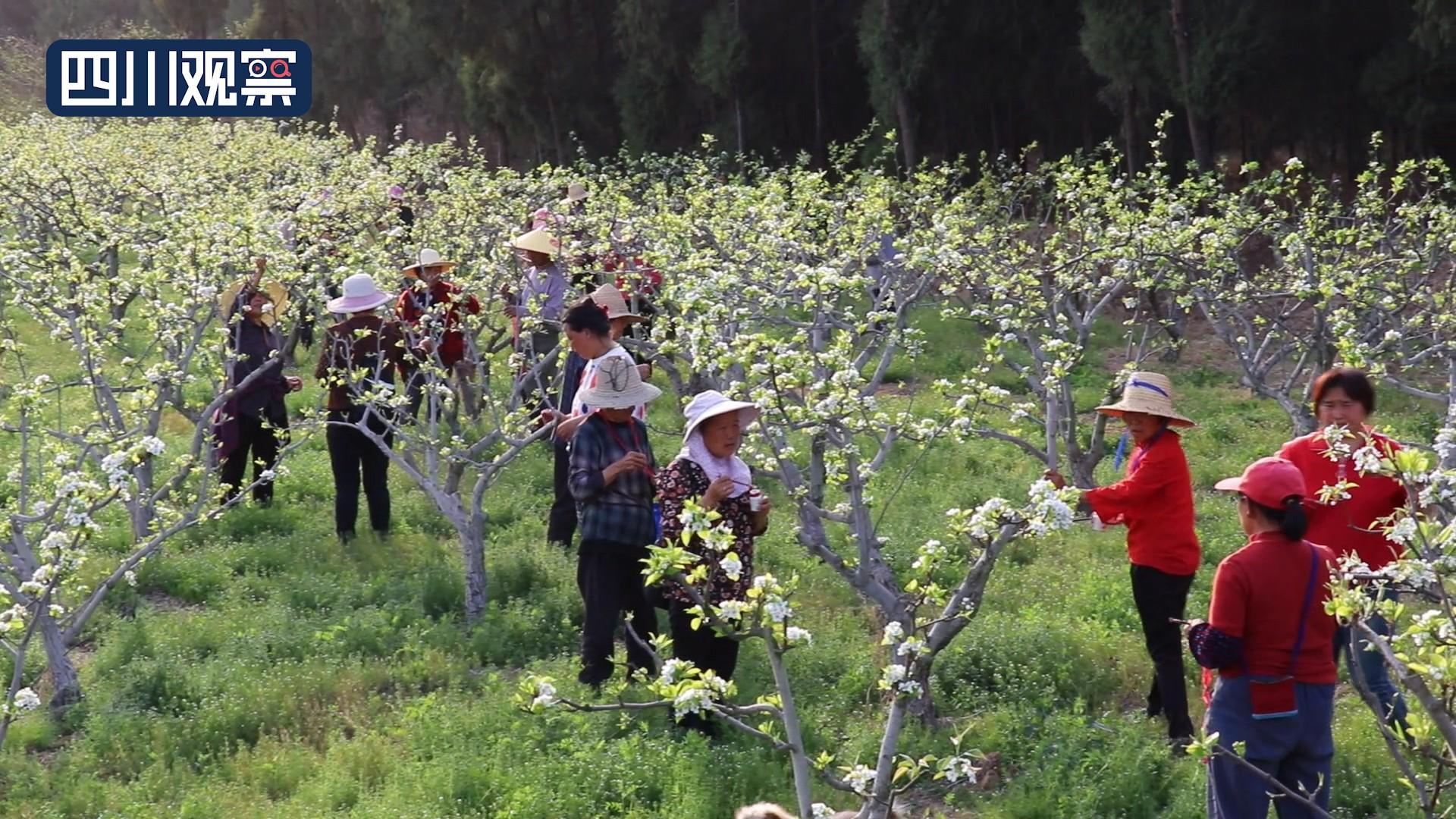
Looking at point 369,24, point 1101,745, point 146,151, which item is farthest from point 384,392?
point 369,24

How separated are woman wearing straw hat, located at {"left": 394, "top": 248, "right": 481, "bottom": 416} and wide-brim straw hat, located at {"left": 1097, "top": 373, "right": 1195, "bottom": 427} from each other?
13.0 ft

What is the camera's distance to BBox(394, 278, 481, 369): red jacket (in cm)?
834

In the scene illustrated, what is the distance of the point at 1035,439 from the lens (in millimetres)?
11023

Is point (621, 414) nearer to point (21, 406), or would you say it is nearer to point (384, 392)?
point (384, 392)

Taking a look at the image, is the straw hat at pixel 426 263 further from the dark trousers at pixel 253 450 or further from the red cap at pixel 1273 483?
the red cap at pixel 1273 483

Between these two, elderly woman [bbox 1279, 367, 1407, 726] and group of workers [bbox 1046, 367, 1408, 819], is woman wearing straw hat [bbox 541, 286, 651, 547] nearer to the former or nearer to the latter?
group of workers [bbox 1046, 367, 1408, 819]

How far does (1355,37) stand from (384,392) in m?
14.7

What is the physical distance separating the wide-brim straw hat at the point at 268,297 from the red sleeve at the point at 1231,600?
640 centimetres

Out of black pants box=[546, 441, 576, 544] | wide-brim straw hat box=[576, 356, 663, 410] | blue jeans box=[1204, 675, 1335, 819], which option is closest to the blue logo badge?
black pants box=[546, 441, 576, 544]

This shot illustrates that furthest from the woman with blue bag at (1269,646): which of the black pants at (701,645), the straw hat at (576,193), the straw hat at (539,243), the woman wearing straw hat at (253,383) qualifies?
the straw hat at (576,193)

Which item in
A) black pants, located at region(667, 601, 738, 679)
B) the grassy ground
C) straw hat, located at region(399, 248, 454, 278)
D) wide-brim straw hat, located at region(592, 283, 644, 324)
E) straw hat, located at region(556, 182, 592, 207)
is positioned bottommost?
the grassy ground

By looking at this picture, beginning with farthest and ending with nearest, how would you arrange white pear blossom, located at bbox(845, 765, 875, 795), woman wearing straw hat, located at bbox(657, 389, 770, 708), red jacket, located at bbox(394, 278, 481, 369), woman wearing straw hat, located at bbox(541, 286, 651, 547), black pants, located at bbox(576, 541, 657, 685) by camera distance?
red jacket, located at bbox(394, 278, 481, 369)
woman wearing straw hat, located at bbox(541, 286, 651, 547)
black pants, located at bbox(576, 541, 657, 685)
woman wearing straw hat, located at bbox(657, 389, 770, 708)
white pear blossom, located at bbox(845, 765, 875, 795)

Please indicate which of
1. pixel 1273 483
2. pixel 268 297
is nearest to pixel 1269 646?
pixel 1273 483

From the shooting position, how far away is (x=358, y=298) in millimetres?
8250
